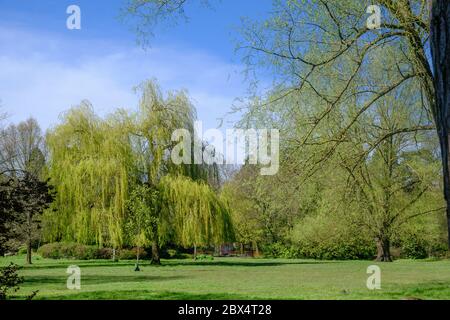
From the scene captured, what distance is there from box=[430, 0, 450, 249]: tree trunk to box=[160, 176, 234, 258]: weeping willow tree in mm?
18295

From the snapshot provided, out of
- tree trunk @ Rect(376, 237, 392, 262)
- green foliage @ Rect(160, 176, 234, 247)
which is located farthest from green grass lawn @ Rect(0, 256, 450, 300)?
tree trunk @ Rect(376, 237, 392, 262)

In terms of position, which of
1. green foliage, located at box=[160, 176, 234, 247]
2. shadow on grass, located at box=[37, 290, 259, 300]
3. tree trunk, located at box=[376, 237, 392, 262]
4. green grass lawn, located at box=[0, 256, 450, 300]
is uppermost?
green foliage, located at box=[160, 176, 234, 247]

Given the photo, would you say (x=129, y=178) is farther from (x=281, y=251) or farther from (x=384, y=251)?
(x=281, y=251)

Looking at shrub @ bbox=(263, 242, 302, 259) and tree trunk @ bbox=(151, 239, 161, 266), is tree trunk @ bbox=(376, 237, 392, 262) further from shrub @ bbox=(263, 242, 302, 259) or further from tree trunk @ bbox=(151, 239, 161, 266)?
tree trunk @ bbox=(151, 239, 161, 266)

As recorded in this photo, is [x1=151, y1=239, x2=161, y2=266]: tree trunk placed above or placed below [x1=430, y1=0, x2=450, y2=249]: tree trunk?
below

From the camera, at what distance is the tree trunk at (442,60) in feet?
14.1

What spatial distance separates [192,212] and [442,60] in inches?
731

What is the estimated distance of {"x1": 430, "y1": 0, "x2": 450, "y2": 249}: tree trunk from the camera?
4.31 metres

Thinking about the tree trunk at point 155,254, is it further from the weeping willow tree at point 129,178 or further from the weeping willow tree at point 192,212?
the weeping willow tree at point 192,212

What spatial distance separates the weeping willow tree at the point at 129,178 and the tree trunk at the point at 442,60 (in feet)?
57.2

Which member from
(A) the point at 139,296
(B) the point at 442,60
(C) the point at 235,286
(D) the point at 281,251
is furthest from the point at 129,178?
(B) the point at 442,60

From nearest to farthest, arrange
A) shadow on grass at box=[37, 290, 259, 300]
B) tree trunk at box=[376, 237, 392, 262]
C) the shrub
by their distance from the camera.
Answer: shadow on grass at box=[37, 290, 259, 300] → tree trunk at box=[376, 237, 392, 262] → the shrub

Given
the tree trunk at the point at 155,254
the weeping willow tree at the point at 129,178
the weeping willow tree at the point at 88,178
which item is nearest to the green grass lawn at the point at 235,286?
the weeping willow tree at the point at 88,178
